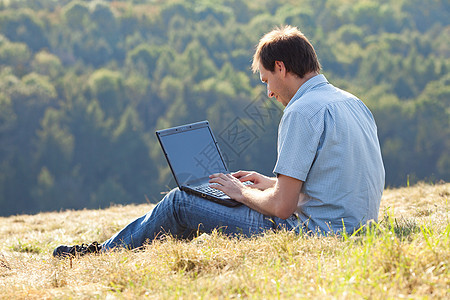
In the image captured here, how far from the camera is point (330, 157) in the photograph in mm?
2131

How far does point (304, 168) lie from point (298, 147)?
9cm

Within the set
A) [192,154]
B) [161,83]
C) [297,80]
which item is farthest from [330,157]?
[161,83]

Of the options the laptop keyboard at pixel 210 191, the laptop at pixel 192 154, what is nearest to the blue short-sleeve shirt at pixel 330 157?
the laptop keyboard at pixel 210 191

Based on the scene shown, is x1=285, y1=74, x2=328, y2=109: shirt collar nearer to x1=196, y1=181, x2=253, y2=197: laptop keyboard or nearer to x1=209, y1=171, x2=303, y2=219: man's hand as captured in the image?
x1=209, y1=171, x2=303, y2=219: man's hand

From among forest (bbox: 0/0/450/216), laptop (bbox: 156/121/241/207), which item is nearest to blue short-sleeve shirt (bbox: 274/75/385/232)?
laptop (bbox: 156/121/241/207)

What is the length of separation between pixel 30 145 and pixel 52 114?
330 cm

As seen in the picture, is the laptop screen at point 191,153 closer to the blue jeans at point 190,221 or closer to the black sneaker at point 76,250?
the blue jeans at point 190,221

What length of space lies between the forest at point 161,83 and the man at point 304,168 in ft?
93.5

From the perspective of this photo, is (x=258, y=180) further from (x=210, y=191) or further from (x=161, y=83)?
(x=161, y=83)

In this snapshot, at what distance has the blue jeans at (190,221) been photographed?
2.36 meters

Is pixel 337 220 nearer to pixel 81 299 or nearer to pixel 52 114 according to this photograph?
pixel 81 299

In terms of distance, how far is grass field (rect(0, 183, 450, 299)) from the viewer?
1656mm

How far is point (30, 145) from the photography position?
40125 mm

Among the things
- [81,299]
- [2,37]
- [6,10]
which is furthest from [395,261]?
[6,10]
